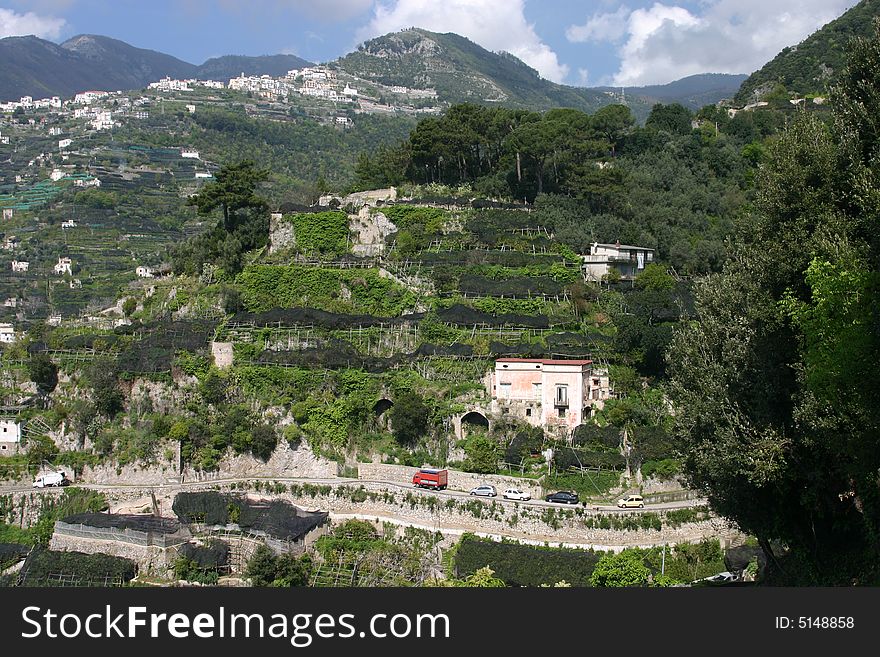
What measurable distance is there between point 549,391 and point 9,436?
22209 mm

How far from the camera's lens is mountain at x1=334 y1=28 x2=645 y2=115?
16750 cm

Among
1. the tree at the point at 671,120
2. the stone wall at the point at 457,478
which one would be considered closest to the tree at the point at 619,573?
the stone wall at the point at 457,478

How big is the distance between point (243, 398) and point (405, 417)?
7.39 m

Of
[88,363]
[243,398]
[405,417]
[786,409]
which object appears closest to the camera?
A: [786,409]

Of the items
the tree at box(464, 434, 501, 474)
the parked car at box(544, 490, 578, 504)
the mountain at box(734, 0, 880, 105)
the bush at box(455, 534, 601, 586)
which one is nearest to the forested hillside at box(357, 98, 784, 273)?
the tree at box(464, 434, 501, 474)

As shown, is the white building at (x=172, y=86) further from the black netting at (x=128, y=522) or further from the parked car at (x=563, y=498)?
the parked car at (x=563, y=498)

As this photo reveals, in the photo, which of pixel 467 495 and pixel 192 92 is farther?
pixel 192 92

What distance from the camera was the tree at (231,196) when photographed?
46469 mm

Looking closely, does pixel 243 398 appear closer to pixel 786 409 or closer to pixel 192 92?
pixel 786 409

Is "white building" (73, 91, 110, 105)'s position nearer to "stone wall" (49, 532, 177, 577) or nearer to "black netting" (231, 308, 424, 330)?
"black netting" (231, 308, 424, 330)

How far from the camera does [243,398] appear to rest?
36.3m

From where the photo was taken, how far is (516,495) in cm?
2967

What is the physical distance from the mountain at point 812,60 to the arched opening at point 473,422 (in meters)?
52.0

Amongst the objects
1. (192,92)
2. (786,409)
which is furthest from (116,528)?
(192,92)
